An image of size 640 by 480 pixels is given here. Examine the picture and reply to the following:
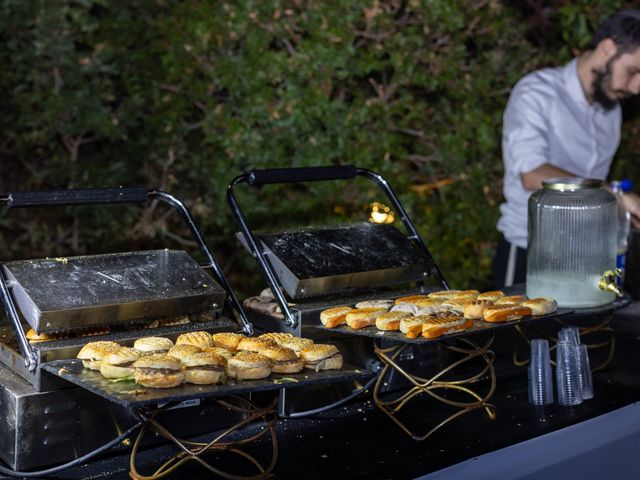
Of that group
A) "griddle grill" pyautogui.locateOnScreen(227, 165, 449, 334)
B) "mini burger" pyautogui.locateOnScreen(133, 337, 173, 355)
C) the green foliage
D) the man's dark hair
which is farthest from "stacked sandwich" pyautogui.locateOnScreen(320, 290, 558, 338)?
Result: the green foliage

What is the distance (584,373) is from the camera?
244 cm

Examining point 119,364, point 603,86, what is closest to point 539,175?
point 603,86

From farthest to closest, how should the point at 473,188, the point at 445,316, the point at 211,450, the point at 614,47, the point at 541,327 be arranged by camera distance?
the point at 473,188, the point at 614,47, the point at 541,327, the point at 445,316, the point at 211,450

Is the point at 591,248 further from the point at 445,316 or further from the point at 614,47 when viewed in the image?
the point at 614,47

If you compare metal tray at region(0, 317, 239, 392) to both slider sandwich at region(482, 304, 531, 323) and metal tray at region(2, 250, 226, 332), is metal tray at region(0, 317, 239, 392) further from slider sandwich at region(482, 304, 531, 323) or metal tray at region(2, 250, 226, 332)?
slider sandwich at region(482, 304, 531, 323)

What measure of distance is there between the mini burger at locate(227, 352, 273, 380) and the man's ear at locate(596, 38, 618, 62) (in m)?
2.43

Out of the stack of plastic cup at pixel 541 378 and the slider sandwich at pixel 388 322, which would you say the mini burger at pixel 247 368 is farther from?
the stack of plastic cup at pixel 541 378

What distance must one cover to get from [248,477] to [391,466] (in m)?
0.31

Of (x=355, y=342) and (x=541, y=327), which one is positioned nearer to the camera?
(x=355, y=342)

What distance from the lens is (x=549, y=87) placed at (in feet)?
12.5

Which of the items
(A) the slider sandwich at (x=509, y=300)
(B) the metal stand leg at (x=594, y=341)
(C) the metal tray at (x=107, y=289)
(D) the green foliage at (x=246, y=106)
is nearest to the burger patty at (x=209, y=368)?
(C) the metal tray at (x=107, y=289)

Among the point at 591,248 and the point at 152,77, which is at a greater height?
the point at 152,77

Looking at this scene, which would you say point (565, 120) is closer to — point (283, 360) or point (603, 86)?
point (603, 86)

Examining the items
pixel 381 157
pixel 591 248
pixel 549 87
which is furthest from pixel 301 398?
pixel 381 157
